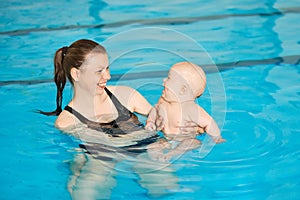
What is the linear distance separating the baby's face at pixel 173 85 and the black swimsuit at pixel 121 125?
0.24 m

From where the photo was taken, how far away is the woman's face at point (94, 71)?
3.07 metres

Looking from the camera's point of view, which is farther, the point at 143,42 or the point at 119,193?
the point at 143,42

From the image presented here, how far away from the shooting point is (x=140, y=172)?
3.02 metres

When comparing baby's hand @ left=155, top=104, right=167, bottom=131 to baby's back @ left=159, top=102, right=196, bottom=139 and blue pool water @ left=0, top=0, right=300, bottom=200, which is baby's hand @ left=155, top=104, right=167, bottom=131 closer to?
baby's back @ left=159, top=102, right=196, bottom=139

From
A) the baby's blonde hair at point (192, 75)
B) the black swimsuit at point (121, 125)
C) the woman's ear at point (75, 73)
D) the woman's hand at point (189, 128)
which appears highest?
the baby's blonde hair at point (192, 75)

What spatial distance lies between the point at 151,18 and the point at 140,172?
10.1 feet

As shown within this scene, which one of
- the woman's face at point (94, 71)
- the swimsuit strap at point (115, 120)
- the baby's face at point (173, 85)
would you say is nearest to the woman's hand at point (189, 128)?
the baby's face at point (173, 85)

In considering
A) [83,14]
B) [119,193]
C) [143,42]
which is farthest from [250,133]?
[83,14]

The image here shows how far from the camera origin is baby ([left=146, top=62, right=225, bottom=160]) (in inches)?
116

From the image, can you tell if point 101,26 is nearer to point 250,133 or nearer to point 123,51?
point 123,51

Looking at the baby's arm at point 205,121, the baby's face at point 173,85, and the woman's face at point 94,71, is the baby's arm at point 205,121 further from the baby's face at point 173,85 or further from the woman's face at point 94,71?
the woman's face at point 94,71

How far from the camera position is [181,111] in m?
3.04

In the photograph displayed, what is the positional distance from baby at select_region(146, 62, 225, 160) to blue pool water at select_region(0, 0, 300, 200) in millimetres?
110

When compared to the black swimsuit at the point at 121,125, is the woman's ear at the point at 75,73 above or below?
above
